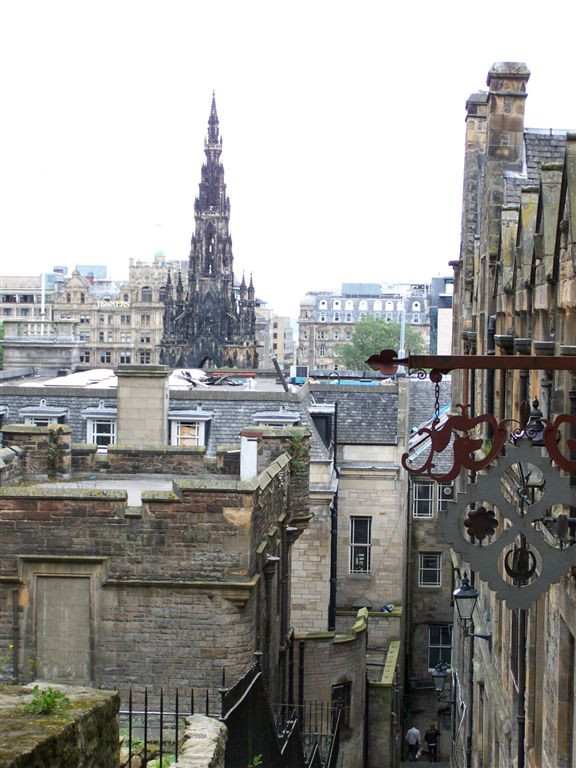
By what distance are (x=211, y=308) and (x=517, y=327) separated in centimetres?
12347

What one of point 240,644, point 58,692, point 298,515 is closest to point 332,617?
point 298,515

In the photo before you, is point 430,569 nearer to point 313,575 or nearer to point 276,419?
point 313,575

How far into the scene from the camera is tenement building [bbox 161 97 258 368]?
142 meters

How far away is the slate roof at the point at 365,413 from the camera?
38531mm

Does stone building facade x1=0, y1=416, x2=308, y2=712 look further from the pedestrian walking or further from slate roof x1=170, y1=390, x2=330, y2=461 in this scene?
the pedestrian walking

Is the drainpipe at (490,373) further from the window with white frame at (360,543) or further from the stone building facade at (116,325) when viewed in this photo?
the stone building facade at (116,325)

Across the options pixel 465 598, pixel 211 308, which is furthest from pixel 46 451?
pixel 211 308

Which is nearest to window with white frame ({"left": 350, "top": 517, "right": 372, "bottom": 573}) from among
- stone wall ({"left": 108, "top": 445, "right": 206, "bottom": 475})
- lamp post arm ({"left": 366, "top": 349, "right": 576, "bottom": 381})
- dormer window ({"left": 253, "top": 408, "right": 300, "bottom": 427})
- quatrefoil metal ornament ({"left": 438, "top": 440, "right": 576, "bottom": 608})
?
dormer window ({"left": 253, "top": 408, "right": 300, "bottom": 427})

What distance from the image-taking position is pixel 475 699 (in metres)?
26.1

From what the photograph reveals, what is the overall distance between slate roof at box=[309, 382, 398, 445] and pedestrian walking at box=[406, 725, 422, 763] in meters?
8.97

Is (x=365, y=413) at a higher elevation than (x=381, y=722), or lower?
higher

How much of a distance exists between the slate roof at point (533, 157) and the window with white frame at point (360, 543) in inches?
639

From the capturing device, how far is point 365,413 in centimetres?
3919

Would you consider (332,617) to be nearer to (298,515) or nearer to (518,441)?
(298,515)
